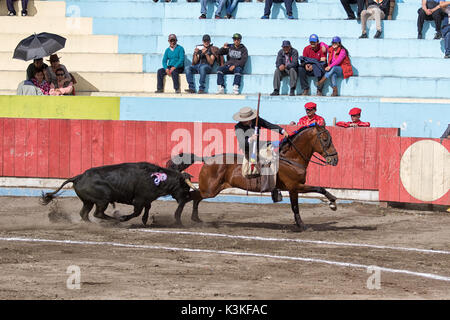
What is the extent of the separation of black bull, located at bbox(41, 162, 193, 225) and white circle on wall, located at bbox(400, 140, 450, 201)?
16.4 ft

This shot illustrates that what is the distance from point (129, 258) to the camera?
1087 centimetres

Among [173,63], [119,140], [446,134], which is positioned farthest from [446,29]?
[119,140]

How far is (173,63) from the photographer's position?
20.6m

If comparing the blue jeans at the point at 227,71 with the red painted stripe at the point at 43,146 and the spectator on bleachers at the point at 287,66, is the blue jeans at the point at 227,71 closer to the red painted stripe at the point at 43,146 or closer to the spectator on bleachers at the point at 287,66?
the spectator on bleachers at the point at 287,66

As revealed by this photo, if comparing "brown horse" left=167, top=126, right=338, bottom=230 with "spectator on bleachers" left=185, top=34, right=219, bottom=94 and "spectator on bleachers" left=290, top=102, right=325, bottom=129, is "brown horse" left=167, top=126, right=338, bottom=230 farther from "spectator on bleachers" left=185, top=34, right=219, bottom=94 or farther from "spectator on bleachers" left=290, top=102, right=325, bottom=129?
"spectator on bleachers" left=185, top=34, right=219, bottom=94

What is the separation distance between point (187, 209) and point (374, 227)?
11.9 feet

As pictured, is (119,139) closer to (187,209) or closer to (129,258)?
(187,209)

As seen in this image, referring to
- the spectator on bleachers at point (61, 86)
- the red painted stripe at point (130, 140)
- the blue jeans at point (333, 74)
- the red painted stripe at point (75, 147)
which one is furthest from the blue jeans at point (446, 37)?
the spectator on bleachers at point (61, 86)

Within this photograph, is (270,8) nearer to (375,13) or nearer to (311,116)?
(375,13)

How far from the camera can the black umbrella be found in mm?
19875

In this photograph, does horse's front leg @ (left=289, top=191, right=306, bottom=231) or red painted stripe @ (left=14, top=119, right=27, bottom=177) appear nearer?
horse's front leg @ (left=289, top=191, right=306, bottom=231)

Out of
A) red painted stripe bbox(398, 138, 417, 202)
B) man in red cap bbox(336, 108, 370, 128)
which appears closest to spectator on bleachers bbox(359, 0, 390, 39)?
man in red cap bbox(336, 108, 370, 128)

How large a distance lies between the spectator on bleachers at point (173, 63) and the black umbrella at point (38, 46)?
7.85 feet

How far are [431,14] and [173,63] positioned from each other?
626cm
